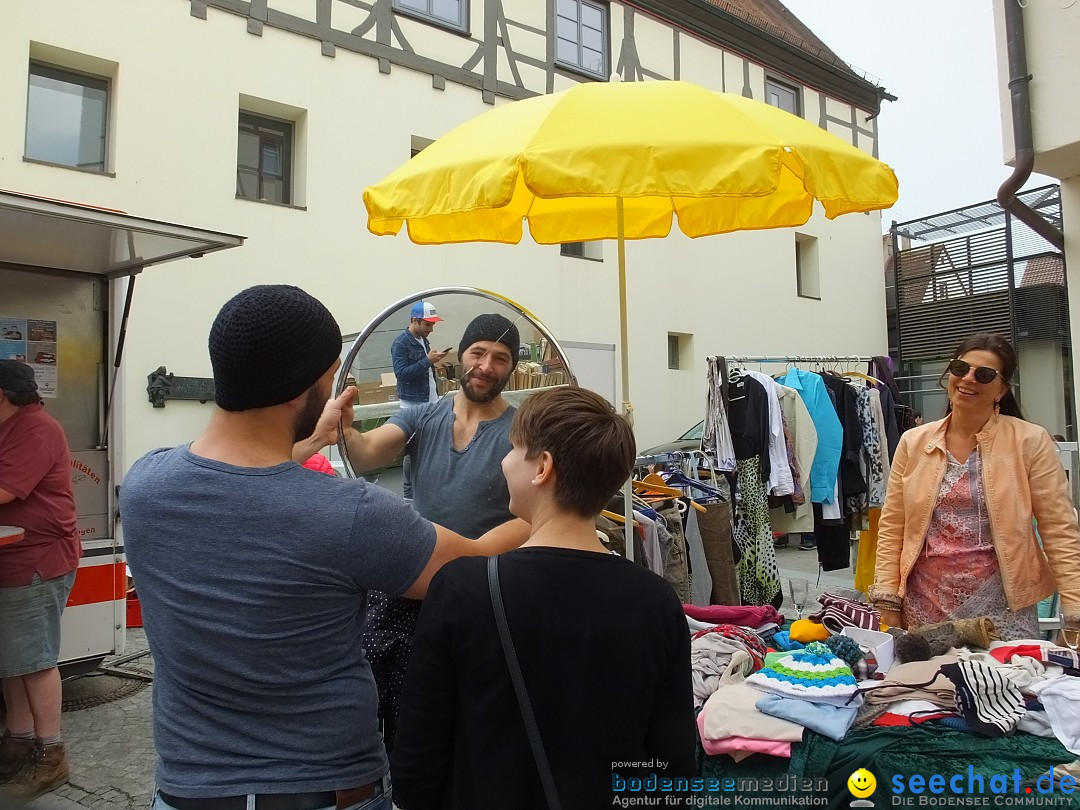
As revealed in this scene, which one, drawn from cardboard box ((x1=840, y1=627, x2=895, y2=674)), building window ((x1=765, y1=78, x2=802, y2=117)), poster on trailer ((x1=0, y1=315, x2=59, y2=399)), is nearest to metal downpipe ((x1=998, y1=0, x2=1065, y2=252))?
cardboard box ((x1=840, y1=627, x2=895, y2=674))

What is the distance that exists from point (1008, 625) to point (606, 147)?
7.15ft

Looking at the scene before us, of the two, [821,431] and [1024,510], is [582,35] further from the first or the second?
[1024,510]

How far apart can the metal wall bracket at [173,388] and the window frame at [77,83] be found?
2.02 m

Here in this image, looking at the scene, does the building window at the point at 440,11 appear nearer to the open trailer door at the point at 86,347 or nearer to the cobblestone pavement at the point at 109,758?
the open trailer door at the point at 86,347

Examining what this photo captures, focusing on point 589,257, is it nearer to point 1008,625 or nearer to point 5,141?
point 5,141

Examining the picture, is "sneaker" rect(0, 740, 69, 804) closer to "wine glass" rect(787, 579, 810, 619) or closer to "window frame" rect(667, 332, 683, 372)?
"wine glass" rect(787, 579, 810, 619)

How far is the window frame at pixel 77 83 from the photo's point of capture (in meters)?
7.34

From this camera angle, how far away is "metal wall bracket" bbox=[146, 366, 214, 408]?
7664 mm

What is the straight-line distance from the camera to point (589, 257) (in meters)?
11.7

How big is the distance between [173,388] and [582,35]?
8050 mm

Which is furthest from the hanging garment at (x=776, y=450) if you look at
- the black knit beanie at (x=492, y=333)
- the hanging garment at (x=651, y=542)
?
the black knit beanie at (x=492, y=333)

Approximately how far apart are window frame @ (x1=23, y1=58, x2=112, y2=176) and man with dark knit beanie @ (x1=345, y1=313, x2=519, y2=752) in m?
6.70

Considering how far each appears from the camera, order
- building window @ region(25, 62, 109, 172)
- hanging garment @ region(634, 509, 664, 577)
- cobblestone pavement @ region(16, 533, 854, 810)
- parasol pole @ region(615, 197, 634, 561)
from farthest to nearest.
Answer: building window @ region(25, 62, 109, 172) < hanging garment @ region(634, 509, 664, 577) < cobblestone pavement @ region(16, 533, 854, 810) < parasol pole @ region(615, 197, 634, 561)

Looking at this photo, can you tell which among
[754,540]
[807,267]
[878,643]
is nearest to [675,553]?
[754,540]
